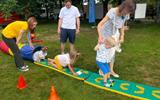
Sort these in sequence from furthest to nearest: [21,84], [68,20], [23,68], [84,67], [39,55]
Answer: [39,55] < [68,20] < [84,67] < [23,68] < [21,84]

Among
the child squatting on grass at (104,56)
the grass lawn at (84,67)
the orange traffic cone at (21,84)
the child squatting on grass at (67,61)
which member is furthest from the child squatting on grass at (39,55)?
the child squatting on grass at (104,56)

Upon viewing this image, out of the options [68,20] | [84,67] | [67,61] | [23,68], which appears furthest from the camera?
[68,20]

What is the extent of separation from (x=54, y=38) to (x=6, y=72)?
4.56m

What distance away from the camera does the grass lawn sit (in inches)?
205

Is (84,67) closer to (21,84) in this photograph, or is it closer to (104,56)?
(104,56)

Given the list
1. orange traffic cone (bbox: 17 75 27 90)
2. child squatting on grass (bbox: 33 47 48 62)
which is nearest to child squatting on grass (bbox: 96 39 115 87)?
orange traffic cone (bbox: 17 75 27 90)

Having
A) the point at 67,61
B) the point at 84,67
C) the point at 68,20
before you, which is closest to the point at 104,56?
the point at 67,61

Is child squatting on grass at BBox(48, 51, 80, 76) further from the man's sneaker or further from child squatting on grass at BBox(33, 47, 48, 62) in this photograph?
the man's sneaker

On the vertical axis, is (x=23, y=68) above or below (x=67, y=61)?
below

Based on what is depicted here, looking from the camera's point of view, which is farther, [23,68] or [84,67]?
[84,67]

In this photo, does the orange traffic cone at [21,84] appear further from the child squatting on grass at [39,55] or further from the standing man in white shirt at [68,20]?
the standing man in white shirt at [68,20]

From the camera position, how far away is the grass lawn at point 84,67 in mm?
5215

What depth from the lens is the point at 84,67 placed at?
689 centimetres

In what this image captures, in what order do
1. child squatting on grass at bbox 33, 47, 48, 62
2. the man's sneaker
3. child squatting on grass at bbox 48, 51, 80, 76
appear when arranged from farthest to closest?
child squatting on grass at bbox 33, 47, 48, 62
the man's sneaker
child squatting on grass at bbox 48, 51, 80, 76
